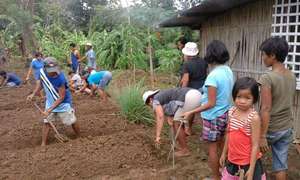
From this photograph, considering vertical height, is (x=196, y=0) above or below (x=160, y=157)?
above

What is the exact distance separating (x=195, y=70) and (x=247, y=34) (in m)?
2.10

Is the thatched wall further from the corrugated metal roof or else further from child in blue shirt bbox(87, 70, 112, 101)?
child in blue shirt bbox(87, 70, 112, 101)

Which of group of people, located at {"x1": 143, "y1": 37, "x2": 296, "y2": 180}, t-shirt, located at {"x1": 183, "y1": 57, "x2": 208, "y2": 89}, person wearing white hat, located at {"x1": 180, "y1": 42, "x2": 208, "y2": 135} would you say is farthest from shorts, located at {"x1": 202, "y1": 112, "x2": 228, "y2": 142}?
t-shirt, located at {"x1": 183, "y1": 57, "x2": 208, "y2": 89}

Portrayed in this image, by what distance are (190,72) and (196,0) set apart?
14226 millimetres

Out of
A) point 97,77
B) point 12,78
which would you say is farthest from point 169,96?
point 12,78

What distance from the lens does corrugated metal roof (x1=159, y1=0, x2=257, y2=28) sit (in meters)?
6.51

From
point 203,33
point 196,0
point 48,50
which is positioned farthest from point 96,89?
point 196,0

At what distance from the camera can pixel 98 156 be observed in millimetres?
4656

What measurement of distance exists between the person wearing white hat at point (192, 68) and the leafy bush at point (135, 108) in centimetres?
136

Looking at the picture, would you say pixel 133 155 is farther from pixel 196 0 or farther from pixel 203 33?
pixel 196 0

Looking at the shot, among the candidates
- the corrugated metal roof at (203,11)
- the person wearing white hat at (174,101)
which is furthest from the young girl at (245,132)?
the corrugated metal roof at (203,11)

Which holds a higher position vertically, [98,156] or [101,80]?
[101,80]

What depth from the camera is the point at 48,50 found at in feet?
58.5

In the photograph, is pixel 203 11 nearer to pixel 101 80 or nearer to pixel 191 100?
pixel 101 80
